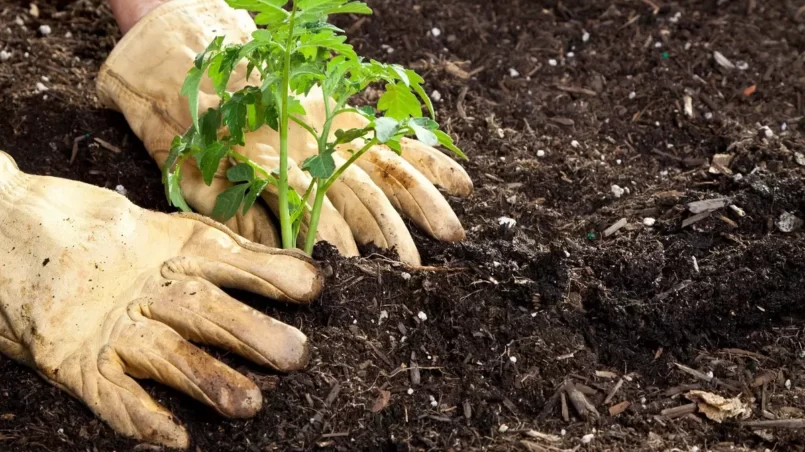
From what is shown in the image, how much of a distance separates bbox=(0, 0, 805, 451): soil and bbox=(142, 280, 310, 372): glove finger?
0.08 m

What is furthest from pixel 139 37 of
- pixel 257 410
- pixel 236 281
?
pixel 257 410

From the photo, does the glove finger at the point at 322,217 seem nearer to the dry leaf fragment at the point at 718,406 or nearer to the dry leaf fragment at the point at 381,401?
the dry leaf fragment at the point at 381,401

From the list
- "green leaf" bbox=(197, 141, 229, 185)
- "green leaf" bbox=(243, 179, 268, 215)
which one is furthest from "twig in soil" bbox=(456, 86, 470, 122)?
"green leaf" bbox=(197, 141, 229, 185)

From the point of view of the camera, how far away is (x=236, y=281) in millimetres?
2607

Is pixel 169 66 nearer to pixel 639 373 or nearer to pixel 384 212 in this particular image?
pixel 384 212

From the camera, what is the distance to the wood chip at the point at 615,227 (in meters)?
3.13

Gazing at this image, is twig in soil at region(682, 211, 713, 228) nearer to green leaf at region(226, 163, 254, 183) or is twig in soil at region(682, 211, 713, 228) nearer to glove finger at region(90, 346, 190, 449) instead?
green leaf at region(226, 163, 254, 183)

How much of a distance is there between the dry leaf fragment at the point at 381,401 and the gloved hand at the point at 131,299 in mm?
246

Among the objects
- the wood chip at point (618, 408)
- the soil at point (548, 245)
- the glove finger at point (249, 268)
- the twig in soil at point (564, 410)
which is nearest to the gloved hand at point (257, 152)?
the soil at point (548, 245)

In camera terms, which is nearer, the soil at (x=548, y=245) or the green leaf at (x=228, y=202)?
the soil at (x=548, y=245)

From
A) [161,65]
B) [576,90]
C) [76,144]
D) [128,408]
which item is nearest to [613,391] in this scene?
[128,408]

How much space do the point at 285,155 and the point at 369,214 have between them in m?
0.41

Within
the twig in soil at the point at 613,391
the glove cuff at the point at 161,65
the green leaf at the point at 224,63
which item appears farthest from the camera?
the glove cuff at the point at 161,65

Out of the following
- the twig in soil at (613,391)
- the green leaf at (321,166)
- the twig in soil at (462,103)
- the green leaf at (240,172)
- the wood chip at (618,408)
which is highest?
the green leaf at (321,166)
